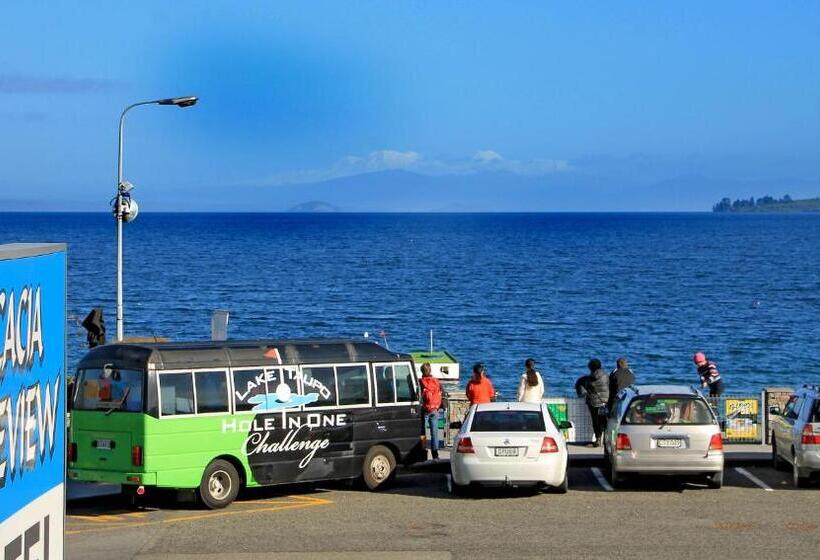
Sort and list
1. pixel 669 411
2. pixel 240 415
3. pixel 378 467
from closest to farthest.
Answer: pixel 240 415 < pixel 669 411 < pixel 378 467

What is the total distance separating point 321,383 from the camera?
20.8 metres

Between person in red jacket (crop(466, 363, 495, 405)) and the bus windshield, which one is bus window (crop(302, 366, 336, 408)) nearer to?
the bus windshield

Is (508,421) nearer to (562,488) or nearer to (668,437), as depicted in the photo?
(562,488)

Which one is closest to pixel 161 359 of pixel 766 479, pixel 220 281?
pixel 766 479

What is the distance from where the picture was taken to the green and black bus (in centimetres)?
1870

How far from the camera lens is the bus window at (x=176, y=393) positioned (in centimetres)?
1880

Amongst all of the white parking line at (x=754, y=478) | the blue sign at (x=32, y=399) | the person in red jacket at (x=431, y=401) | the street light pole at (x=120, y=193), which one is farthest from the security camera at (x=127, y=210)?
the blue sign at (x=32, y=399)

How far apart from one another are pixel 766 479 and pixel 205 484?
29.5 ft

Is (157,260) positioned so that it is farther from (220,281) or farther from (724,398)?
(724,398)

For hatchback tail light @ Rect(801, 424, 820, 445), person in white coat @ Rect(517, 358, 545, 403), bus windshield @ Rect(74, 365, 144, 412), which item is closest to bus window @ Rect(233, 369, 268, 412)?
bus windshield @ Rect(74, 365, 144, 412)

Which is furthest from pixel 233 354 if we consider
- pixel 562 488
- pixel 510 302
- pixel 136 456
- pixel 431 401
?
pixel 510 302

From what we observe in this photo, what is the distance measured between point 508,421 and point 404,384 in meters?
2.28

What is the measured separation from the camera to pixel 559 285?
105312 mm

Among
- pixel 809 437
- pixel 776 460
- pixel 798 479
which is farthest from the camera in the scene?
pixel 776 460
